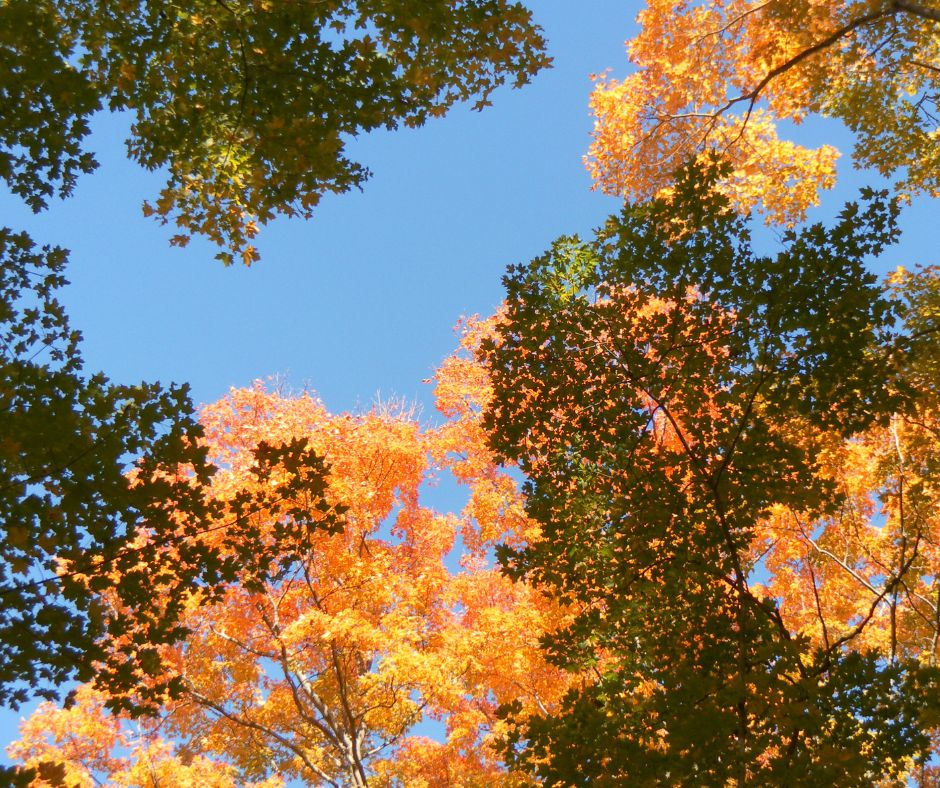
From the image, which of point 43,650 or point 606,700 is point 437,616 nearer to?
point 606,700

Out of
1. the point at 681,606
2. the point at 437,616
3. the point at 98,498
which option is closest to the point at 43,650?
the point at 98,498

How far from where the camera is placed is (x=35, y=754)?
1678 centimetres

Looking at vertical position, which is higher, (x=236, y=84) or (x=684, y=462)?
(x=236, y=84)

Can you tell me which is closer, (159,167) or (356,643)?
(159,167)

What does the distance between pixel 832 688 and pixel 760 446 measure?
1955 millimetres

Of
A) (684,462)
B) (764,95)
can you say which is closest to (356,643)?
(684,462)

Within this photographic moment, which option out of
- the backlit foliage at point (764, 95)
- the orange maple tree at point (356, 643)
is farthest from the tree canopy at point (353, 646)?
the backlit foliage at point (764, 95)

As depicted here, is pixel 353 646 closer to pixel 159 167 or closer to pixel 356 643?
pixel 356 643

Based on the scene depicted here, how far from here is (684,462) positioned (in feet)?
20.4

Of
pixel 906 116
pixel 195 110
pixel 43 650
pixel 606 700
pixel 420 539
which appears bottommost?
pixel 43 650

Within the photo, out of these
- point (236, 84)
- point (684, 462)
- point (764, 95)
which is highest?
point (764, 95)

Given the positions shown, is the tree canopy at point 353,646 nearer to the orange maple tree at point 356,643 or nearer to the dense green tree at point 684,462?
the orange maple tree at point 356,643

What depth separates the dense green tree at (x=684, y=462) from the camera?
486 centimetres

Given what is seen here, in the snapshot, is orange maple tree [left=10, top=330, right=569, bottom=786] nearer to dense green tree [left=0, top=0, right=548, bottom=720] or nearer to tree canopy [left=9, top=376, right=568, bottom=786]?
tree canopy [left=9, top=376, right=568, bottom=786]
